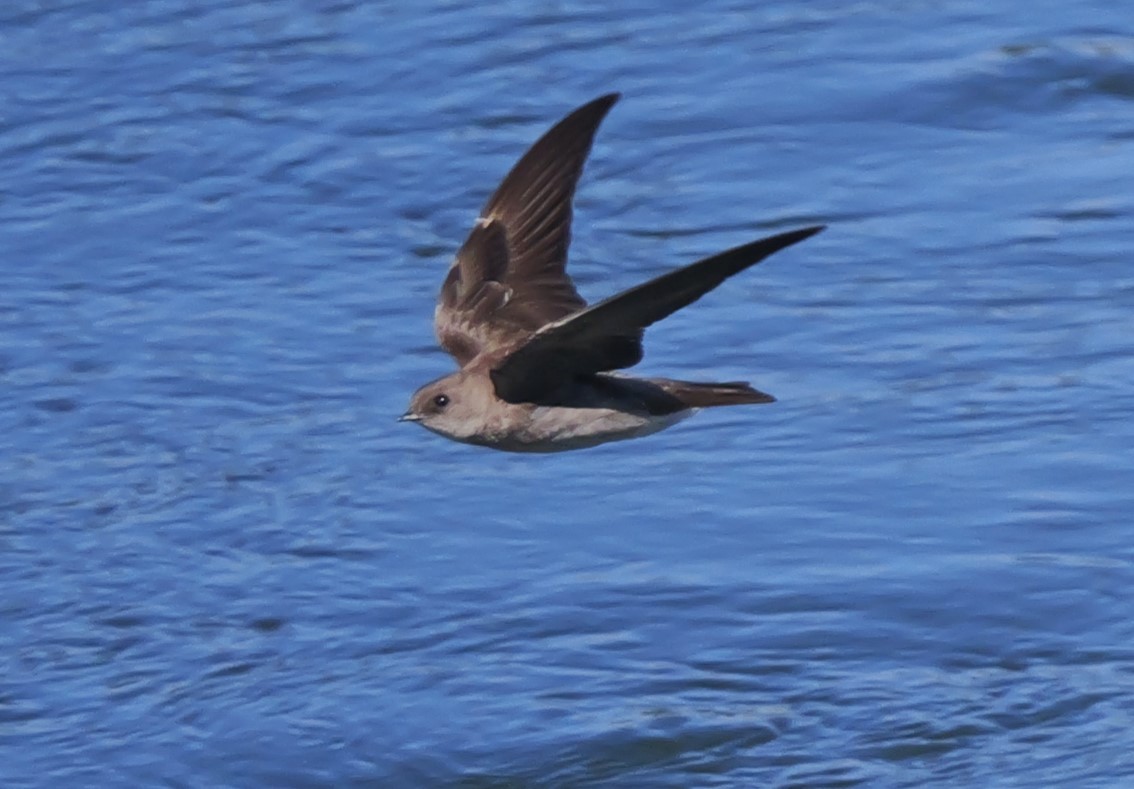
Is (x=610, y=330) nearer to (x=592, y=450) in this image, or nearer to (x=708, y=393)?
(x=708, y=393)

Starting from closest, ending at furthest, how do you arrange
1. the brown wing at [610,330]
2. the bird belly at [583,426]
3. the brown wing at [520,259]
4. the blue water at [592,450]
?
the brown wing at [610,330] → the bird belly at [583,426] → the brown wing at [520,259] → the blue water at [592,450]

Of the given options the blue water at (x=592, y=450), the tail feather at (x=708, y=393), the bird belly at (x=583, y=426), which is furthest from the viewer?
the blue water at (x=592, y=450)

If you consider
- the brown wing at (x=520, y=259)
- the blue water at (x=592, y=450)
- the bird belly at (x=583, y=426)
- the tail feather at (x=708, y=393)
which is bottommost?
the blue water at (x=592, y=450)

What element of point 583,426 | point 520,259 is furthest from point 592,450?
point 583,426

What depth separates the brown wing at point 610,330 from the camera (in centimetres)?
580

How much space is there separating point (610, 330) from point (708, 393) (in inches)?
21.6

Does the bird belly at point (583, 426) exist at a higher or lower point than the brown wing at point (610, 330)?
lower

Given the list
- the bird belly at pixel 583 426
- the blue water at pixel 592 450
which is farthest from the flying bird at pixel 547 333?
the blue water at pixel 592 450

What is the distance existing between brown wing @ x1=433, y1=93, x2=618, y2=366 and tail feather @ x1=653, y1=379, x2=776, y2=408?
69 cm

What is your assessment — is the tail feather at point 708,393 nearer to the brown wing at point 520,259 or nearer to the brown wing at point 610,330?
the brown wing at point 610,330

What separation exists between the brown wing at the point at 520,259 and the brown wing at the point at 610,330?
22.5 inches

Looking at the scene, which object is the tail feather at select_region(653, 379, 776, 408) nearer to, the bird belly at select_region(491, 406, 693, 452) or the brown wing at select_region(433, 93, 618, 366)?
the bird belly at select_region(491, 406, 693, 452)

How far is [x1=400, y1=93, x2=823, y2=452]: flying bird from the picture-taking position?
21.4 feet

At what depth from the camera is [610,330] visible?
21.7ft
